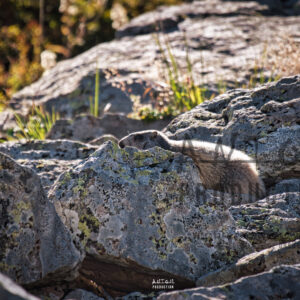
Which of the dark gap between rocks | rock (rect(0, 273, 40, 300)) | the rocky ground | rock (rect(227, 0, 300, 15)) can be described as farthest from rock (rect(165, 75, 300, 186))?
rock (rect(227, 0, 300, 15))

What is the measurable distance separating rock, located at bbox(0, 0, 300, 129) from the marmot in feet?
6.88

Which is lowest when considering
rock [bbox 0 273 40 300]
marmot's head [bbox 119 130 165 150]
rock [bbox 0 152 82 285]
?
marmot's head [bbox 119 130 165 150]

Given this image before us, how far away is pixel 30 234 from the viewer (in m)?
2.47

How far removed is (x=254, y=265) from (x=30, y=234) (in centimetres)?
150

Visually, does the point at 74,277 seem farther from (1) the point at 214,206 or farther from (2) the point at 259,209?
(2) the point at 259,209

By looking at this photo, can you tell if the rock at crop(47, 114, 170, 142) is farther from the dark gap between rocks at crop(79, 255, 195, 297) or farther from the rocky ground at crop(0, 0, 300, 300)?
the dark gap between rocks at crop(79, 255, 195, 297)

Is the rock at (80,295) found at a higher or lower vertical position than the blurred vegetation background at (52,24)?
lower

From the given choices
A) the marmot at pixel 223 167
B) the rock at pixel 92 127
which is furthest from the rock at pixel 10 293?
the rock at pixel 92 127

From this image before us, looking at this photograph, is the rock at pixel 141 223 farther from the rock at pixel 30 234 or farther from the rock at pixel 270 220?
the rock at pixel 270 220

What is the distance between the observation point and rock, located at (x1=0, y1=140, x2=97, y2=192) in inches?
157

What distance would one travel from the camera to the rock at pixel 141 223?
270 cm

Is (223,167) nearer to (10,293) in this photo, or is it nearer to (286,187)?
(286,187)

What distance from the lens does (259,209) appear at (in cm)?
348

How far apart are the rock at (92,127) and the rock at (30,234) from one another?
10.3 feet
